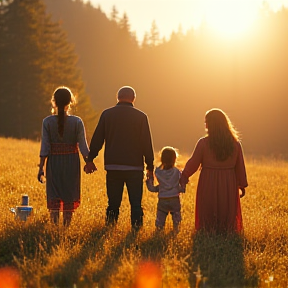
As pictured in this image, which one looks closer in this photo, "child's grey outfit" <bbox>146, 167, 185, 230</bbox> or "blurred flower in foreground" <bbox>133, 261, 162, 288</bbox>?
"blurred flower in foreground" <bbox>133, 261, 162, 288</bbox>

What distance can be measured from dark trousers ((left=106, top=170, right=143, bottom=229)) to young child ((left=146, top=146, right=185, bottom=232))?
0.21 meters

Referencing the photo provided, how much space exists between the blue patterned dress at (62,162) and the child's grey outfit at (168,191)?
113 cm

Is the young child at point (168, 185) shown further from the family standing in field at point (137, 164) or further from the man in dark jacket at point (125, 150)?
the man in dark jacket at point (125, 150)

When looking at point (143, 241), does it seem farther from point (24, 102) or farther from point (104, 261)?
point (24, 102)

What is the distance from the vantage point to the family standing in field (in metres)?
7.95

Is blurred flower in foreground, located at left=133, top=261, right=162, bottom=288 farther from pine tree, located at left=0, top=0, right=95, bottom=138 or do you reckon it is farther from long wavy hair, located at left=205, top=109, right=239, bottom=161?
pine tree, located at left=0, top=0, right=95, bottom=138

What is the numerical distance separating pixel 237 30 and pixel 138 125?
87.6 meters

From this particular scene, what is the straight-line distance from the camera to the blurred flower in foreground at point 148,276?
5.42 meters

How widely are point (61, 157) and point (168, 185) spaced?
159 centimetres

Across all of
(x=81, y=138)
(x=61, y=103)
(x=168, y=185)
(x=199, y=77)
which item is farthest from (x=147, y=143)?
(x=199, y=77)

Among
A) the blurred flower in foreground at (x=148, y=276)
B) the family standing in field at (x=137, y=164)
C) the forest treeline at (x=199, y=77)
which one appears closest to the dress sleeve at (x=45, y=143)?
the family standing in field at (x=137, y=164)

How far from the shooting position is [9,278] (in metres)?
5.54

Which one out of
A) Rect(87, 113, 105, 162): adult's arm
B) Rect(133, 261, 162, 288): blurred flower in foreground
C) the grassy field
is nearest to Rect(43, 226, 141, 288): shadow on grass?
the grassy field

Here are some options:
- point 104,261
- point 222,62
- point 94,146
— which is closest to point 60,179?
point 94,146
